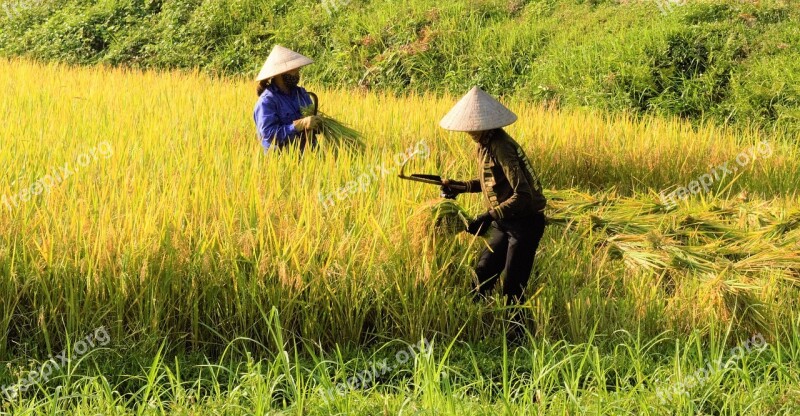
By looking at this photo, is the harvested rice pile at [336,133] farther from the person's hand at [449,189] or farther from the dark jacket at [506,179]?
the dark jacket at [506,179]

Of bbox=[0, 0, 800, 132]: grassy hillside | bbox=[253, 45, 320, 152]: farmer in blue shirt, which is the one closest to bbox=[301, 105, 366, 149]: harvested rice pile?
bbox=[253, 45, 320, 152]: farmer in blue shirt

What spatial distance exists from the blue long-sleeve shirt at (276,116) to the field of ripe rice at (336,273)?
168 millimetres

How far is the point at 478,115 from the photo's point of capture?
3381 mm

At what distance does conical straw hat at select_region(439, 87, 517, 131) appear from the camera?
3.37m

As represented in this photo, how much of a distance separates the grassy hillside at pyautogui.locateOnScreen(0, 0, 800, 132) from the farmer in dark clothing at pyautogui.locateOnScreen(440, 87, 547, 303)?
4024 mm

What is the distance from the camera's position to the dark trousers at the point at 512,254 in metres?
3.46

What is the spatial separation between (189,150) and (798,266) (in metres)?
2.89

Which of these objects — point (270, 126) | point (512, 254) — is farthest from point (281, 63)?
point (512, 254)

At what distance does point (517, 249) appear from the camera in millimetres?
3463

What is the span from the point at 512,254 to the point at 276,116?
1847 millimetres

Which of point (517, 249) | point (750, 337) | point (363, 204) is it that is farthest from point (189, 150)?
point (750, 337)

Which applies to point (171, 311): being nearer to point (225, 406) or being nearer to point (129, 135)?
point (225, 406)

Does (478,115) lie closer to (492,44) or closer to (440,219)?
(440,219)

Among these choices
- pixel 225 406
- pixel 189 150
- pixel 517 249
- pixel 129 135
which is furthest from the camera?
pixel 129 135
